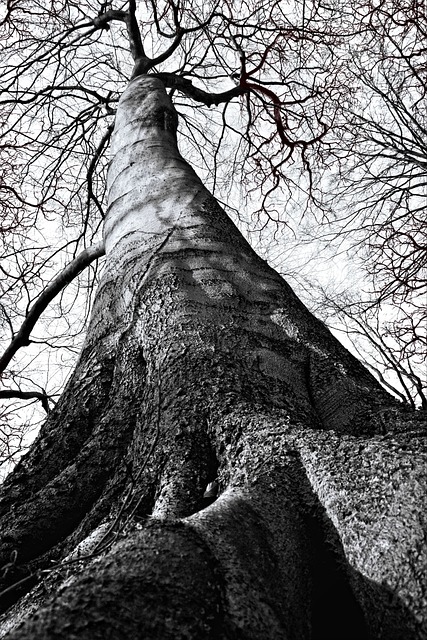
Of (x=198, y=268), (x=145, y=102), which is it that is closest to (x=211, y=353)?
(x=198, y=268)

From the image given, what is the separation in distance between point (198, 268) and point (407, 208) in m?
3.89

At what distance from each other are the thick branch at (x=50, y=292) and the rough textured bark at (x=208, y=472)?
0.92 metres

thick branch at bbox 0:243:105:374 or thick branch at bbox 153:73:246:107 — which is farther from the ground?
thick branch at bbox 153:73:246:107

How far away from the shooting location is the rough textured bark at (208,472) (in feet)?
2.44

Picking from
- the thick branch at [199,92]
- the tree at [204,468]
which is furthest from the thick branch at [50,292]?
the thick branch at [199,92]

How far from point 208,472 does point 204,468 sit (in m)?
0.01

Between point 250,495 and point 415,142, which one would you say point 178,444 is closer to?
point 250,495

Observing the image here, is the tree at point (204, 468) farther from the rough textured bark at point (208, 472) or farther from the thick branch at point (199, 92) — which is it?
the thick branch at point (199, 92)

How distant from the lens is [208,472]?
4.01ft

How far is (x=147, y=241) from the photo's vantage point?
2100 millimetres

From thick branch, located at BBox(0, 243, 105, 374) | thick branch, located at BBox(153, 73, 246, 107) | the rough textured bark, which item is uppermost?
thick branch, located at BBox(153, 73, 246, 107)

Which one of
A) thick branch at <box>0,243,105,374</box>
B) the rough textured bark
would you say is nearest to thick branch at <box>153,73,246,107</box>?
thick branch at <box>0,243,105,374</box>

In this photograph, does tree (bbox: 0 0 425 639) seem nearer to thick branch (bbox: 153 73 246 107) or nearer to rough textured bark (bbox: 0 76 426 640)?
rough textured bark (bbox: 0 76 426 640)

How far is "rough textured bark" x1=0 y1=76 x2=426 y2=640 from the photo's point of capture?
0.74 meters
